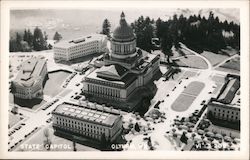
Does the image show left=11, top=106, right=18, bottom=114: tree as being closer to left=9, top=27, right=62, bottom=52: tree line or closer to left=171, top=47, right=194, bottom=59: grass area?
left=9, top=27, right=62, bottom=52: tree line

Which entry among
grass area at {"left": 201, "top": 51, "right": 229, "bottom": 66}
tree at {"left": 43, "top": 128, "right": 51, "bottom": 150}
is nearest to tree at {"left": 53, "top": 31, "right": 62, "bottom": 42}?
tree at {"left": 43, "top": 128, "right": 51, "bottom": 150}

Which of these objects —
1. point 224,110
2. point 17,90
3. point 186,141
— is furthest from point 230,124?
point 17,90

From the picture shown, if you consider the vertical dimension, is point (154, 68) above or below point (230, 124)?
Answer: above

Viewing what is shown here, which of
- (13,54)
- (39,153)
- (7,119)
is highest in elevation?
(13,54)

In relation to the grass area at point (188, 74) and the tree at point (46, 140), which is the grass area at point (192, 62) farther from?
the tree at point (46, 140)

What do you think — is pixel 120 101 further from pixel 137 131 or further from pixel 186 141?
pixel 186 141

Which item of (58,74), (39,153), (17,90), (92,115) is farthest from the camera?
(58,74)

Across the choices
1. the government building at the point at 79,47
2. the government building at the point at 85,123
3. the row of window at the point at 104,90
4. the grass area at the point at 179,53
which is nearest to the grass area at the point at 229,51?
the grass area at the point at 179,53
